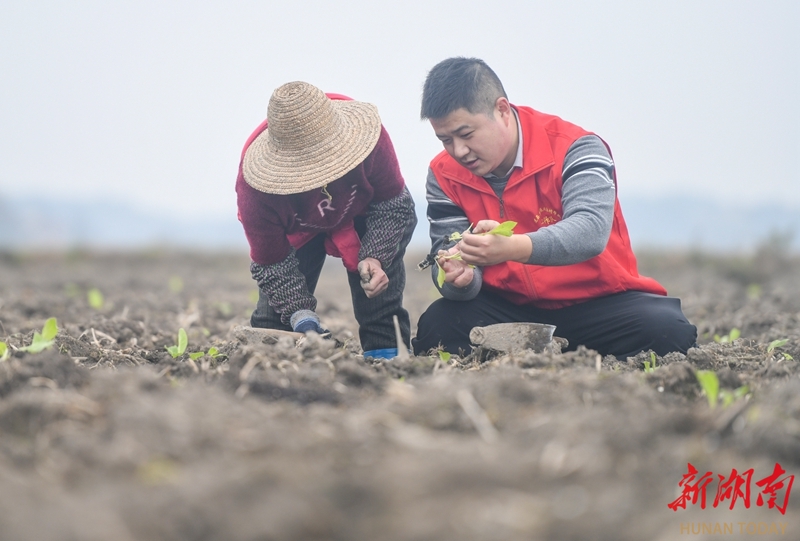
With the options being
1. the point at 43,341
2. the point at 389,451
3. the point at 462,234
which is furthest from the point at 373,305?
the point at 389,451

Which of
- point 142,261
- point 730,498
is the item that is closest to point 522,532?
point 730,498

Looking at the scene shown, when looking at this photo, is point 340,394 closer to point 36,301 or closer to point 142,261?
point 36,301

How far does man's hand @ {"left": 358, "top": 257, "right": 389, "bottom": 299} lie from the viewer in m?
3.58

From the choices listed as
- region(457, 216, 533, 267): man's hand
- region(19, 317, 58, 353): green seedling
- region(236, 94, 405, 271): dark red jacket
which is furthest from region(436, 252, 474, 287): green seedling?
region(19, 317, 58, 353): green seedling

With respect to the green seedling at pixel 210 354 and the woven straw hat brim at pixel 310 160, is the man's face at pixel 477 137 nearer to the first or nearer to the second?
the woven straw hat brim at pixel 310 160

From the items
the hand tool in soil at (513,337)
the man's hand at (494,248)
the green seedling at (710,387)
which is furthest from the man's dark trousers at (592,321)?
the green seedling at (710,387)

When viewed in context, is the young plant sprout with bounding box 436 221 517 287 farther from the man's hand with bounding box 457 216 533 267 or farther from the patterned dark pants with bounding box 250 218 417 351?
the patterned dark pants with bounding box 250 218 417 351

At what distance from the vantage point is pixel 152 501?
4.71 feet

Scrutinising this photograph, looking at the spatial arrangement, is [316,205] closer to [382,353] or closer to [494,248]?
[382,353]

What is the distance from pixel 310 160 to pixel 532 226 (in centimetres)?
103

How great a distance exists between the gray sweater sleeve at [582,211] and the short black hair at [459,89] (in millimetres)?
442

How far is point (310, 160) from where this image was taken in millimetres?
3316

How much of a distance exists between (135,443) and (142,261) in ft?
46.2

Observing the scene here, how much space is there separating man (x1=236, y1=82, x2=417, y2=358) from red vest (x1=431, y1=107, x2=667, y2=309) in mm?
382
